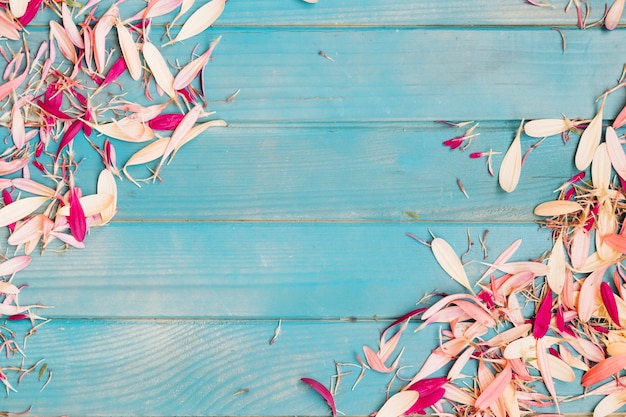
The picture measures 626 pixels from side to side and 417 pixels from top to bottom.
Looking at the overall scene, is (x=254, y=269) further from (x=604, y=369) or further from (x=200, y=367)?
(x=604, y=369)

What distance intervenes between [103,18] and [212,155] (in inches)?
7.1

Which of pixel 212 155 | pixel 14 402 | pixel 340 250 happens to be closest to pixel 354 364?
pixel 340 250

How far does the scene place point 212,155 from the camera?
0.58 m

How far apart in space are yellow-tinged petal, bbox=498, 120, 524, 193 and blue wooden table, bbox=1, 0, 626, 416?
10 mm

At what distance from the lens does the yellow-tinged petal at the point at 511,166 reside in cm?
58

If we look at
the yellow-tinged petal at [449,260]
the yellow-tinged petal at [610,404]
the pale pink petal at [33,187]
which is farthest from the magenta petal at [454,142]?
the pale pink petal at [33,187]

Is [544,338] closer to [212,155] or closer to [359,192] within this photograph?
[359,192]

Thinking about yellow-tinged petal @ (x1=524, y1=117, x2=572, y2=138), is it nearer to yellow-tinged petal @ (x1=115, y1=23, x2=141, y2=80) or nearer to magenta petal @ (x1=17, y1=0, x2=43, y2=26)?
yellow-tinged petal @ (x1=115, y1=23, x2=141, y2=80)

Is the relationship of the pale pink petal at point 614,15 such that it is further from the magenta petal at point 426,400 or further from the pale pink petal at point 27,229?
the pale pink petal at point 27,229

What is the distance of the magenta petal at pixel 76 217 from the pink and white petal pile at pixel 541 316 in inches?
13.1

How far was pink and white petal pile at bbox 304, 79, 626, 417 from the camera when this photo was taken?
1.89 feet

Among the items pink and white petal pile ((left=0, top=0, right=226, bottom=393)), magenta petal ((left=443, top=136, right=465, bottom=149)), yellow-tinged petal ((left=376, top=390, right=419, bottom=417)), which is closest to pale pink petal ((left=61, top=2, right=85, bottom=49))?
pink and white petal pile ((left=0, top=0, right=226, bottom=393))

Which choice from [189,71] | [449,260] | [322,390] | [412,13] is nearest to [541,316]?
[449,260]

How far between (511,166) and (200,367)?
405mm
